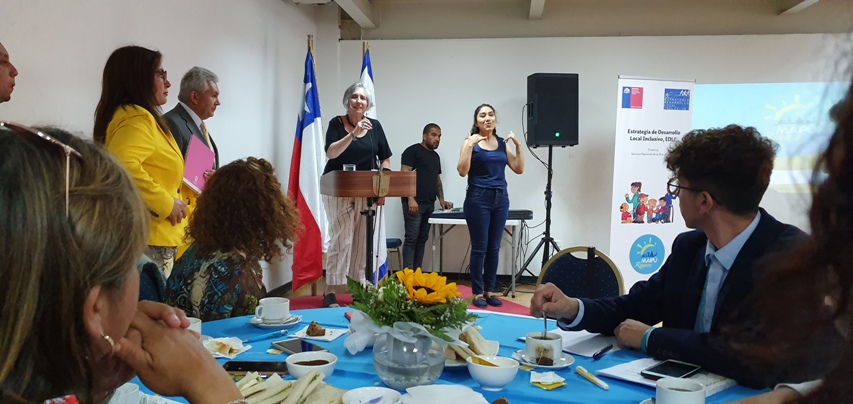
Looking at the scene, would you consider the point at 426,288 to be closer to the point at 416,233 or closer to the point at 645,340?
the point at 645,340

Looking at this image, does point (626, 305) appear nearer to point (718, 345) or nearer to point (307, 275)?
point (718, 345)

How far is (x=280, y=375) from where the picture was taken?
1.37 m

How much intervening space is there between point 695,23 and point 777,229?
17.8 ft

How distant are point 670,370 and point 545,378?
32 centimetres

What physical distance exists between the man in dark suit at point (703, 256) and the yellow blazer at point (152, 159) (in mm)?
1714

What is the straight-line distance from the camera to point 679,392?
116cm

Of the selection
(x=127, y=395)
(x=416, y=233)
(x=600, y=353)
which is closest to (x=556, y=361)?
(x=600, y=353)

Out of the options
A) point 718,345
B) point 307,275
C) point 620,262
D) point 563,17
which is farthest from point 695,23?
point 718,345

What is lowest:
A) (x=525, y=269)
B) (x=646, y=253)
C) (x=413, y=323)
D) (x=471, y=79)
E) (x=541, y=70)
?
(x=525, y=269)

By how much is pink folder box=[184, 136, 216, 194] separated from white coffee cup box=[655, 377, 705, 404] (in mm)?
2454

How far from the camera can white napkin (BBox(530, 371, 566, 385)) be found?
136cm

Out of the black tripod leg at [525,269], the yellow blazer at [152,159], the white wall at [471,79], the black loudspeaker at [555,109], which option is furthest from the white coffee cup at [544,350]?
the black loudspeaker at [555,109]

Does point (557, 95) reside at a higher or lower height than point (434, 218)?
higher

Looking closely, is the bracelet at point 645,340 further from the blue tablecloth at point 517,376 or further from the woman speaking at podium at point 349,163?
the woman speaking at podium at point 349,163
